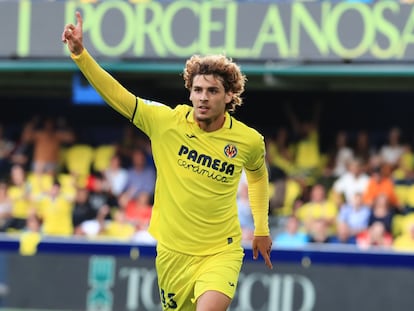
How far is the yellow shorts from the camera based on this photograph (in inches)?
275

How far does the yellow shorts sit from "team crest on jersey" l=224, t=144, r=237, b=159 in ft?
2.02

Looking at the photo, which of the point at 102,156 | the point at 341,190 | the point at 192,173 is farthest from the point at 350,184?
the point at 192,173

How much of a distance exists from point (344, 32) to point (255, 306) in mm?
4258

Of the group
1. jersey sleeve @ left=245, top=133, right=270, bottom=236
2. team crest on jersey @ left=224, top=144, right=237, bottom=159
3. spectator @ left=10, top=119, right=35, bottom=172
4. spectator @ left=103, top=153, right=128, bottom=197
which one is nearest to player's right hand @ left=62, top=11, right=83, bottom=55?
team crest on jersey @ left=224, top=144, right=237, bottom=159

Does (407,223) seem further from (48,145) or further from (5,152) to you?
(5,152)

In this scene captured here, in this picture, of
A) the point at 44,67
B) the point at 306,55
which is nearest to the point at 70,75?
the point at 44,67

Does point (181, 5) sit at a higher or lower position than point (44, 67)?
higher

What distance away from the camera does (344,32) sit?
14.6m

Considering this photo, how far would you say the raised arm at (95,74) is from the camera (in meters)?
6.49

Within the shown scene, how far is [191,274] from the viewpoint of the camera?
278 inches

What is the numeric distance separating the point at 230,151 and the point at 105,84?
0.94m

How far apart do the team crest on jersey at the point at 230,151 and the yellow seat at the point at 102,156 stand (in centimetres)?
892

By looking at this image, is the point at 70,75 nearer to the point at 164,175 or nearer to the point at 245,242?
the point at 245,242

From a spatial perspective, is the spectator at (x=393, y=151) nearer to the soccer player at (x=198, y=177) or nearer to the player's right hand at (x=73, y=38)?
the soccer player at (x=198, y=177)
